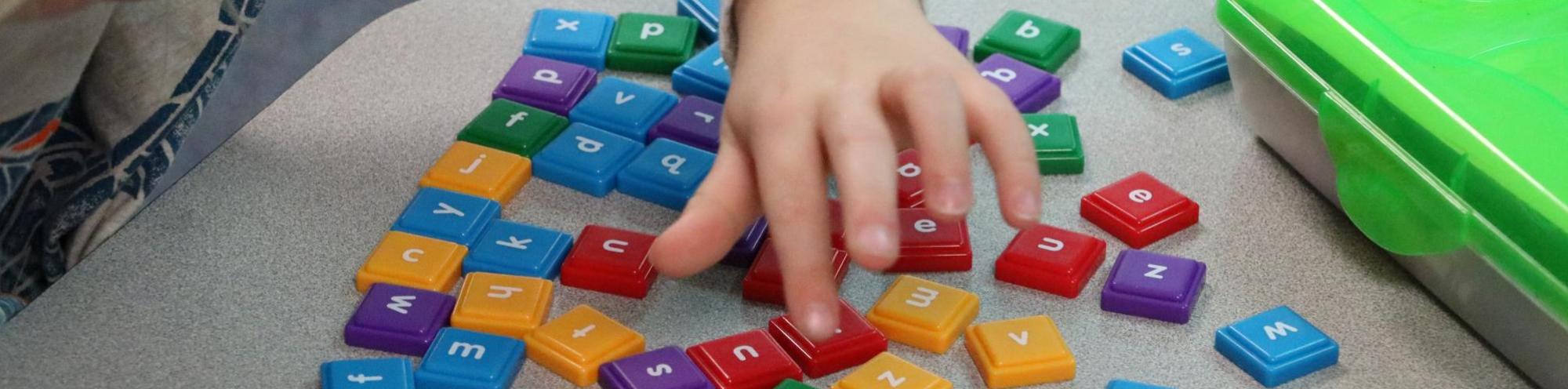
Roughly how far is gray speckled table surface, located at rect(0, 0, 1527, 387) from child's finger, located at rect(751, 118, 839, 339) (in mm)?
186

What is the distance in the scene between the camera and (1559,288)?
55 cm

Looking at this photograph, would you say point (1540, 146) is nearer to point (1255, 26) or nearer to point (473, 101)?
point (1255, 26)

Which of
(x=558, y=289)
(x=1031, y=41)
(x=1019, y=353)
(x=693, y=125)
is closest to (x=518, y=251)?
(x=558, y=289)

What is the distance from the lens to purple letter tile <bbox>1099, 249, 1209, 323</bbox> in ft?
2.06

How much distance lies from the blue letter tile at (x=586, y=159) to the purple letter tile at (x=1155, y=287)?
254 millimetres

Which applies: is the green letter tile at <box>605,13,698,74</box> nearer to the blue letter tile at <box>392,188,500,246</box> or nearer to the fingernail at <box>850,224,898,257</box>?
the blue letter tile at <box>392,188,500,246</box>

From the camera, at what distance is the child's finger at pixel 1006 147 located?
42cm

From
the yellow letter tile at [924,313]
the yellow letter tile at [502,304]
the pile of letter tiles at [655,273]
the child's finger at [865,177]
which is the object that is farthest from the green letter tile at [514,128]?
the child's finger at [865,177]

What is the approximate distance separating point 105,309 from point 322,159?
5.8 inches

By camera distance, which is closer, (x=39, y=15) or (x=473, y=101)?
(x=39, y=15)

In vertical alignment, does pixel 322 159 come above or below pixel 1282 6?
below

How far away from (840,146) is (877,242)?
0.17 ft

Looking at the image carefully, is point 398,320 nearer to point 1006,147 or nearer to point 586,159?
point 586,159

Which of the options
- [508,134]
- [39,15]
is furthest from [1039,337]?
[39,15]
